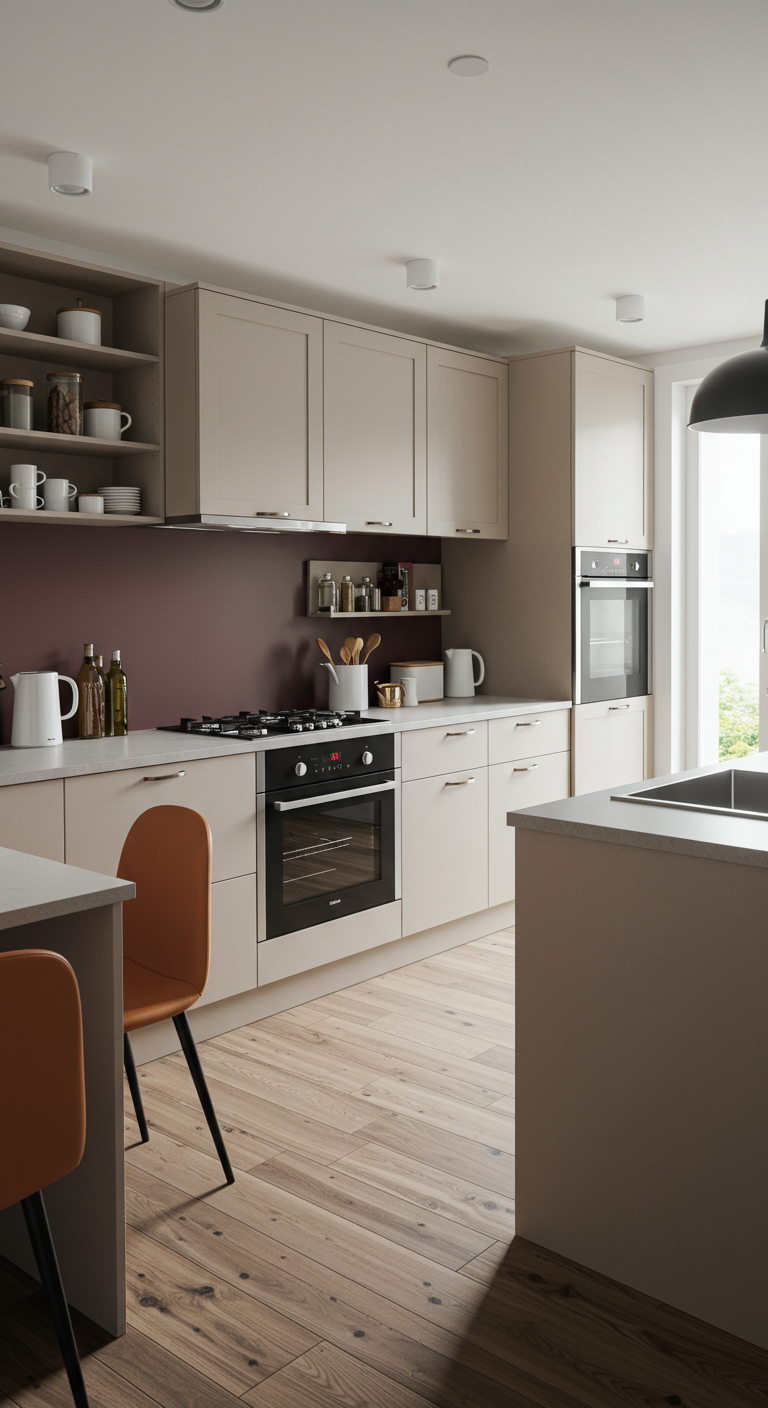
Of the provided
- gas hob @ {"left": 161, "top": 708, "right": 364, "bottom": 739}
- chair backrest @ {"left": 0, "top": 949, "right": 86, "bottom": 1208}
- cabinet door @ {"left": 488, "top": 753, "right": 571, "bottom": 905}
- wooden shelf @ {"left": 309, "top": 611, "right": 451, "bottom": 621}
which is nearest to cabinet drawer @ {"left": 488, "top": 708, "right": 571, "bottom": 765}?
cabinet door @ {"left": 488, "top": 753, "right": 571, "bottom": 905}

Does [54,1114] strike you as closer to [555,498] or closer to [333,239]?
[333,239]

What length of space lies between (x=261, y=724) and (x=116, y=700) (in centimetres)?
50

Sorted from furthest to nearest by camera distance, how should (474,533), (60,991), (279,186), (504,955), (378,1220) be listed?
(474,533) < (504,955) < (279,186) < (378,1220) < (60,991)

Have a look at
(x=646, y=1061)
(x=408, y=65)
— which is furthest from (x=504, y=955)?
(x=408, y=65)

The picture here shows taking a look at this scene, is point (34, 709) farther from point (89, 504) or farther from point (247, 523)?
point (247, 523)

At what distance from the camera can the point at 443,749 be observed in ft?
13.3

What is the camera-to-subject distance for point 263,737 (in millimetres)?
3404

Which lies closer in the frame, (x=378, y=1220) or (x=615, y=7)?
(x=615, y=7)

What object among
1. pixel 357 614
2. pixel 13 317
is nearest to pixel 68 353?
pixel 13 317

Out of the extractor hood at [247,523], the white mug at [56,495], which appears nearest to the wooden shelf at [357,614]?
the extractor hood at [247,523]

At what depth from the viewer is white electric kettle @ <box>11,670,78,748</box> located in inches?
126

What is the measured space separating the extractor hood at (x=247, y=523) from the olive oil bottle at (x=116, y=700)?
49 cm

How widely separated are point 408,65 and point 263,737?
1.89m

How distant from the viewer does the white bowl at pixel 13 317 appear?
312 centimetres
